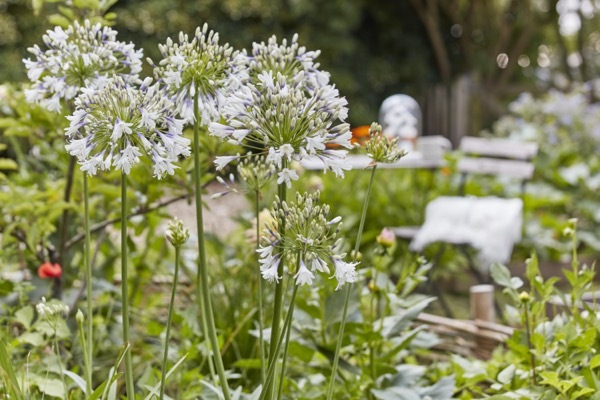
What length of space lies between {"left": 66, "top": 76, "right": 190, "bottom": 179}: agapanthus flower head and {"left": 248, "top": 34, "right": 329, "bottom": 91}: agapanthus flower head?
0.57 ft

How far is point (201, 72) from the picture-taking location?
38.5 inches

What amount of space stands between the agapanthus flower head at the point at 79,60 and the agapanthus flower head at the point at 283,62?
205mm

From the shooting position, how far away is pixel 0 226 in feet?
6.20

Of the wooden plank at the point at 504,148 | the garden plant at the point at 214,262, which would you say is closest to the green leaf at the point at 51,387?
the garden plant at the point at 214,262

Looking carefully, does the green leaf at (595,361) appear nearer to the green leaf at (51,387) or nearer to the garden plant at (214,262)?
the garden plant at (214,262)

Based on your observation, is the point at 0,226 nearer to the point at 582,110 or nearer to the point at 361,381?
the point at 361,381

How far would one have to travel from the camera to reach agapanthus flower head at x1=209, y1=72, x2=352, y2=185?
2.92ft

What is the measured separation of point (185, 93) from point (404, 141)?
3.90 meters

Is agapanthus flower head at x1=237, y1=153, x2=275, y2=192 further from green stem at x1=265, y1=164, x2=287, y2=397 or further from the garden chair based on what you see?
the garden chair

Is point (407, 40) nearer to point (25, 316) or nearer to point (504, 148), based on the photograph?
point (504, 148)

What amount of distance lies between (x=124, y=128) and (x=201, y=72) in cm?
14

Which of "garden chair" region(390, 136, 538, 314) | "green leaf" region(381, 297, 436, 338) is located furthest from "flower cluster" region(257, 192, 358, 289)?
"garden chair" region(390, 136, 538, 314)

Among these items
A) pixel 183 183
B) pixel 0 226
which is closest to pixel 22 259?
pixel 0 226

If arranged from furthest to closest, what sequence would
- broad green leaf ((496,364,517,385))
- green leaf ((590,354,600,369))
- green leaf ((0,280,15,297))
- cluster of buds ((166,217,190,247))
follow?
1. green leaf ((0,280,15,297))
2. broad green leaf ((496,364,517,385))
3. green leaf ((590,354,600,369))
4. cluster of buds ((166,217,190,247))
